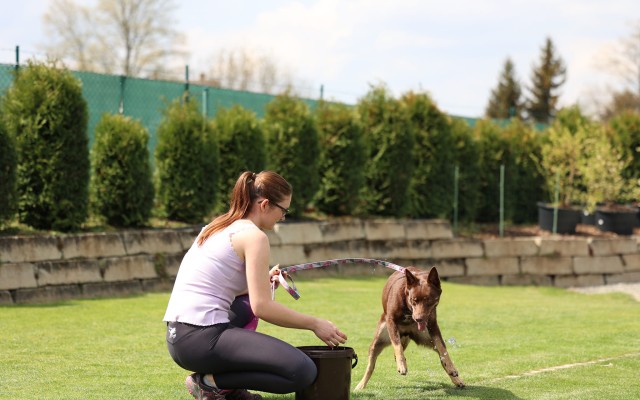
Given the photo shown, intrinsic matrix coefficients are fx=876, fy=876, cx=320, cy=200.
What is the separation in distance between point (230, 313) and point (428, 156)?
13.5 m

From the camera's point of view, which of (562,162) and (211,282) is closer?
(211,282)

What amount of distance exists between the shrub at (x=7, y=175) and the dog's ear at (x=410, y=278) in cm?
752

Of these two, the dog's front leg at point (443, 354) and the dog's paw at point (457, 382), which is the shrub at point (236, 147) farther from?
the dog's paw at point (457, 382)

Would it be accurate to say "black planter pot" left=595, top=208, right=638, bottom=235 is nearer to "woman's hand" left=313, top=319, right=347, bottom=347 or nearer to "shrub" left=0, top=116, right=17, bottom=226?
"shrub" left=0, top=116, right=17, bottom=226

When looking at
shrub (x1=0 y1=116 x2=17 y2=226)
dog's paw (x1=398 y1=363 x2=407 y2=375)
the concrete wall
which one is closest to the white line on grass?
dog's paw (x1=398 y1=363 x2=407 y2=375)

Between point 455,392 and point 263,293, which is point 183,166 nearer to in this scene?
point 455,392

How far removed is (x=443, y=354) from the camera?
667 centimetres

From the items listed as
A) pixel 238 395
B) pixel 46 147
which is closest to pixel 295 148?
pixel 46 147

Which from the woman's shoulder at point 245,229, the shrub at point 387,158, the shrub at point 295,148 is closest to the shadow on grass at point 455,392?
the woman's shoulder at point 245,229

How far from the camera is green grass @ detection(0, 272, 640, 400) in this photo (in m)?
6.62

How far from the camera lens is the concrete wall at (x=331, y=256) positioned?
468 inches

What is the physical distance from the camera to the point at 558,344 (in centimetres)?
923

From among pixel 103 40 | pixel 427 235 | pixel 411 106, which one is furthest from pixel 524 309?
pixel 103 40

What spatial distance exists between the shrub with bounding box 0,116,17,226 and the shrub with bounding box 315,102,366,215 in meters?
6.45
